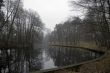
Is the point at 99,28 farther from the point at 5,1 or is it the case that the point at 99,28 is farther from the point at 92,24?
the point at 5,1

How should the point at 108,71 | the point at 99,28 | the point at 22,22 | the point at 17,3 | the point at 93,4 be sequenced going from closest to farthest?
the point at 108,71 < the point at 93,4 < the point at 99,28 < the point at 17,3 < the point at 22,22

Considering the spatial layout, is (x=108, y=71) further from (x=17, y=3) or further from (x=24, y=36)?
(x=24, y=36)

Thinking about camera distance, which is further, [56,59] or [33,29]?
[33,29]

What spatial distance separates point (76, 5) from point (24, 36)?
132ft

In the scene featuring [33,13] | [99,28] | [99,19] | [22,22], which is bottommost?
[99,28]

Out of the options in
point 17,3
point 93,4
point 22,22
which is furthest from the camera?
point 22,22

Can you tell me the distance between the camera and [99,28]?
68.8 feet

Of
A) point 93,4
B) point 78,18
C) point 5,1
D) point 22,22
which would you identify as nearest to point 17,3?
point 5,1

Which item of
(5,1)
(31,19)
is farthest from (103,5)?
(31,19)

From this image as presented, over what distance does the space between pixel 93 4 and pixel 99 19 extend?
223 inches

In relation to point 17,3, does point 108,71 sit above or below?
below

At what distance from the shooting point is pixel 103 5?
1775cm

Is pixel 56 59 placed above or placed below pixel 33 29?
below

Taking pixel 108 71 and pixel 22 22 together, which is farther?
pixel 22 22
